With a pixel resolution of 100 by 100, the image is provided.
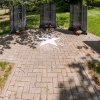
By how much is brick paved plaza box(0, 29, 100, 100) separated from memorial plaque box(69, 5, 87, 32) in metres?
1.41

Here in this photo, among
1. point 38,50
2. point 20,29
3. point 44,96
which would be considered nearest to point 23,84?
point 44,96

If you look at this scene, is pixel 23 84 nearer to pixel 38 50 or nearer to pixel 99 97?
pixel 99 97

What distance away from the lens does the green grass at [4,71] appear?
6.03 m

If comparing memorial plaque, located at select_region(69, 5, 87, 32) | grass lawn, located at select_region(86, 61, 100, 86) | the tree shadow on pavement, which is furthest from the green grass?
memorial plaque, located at select_region(69, 5, 87, 32)

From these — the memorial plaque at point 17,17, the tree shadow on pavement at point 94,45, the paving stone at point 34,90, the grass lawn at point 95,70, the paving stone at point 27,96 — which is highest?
the memorial plaque at point 17,17

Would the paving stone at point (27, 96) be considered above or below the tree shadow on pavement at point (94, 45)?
below

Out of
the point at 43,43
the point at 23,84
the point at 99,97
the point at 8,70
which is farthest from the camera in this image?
the point at 43,43

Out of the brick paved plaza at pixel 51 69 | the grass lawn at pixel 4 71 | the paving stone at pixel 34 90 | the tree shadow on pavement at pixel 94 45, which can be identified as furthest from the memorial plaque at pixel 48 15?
the paving stone at pixel 34 90

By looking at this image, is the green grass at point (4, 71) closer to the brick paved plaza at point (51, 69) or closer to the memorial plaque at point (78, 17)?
the brick paved plaza at point (51, 69)

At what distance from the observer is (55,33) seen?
1223 cm

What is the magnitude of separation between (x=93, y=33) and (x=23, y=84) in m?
8.00

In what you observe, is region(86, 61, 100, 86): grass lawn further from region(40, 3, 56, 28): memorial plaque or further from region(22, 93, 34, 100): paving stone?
region(40, 3, 56, 28): memorial plaque

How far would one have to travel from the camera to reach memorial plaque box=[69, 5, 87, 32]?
12.0 metres

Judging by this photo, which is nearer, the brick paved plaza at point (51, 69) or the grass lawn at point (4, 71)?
the brick paved plaza at point (51, 69)
